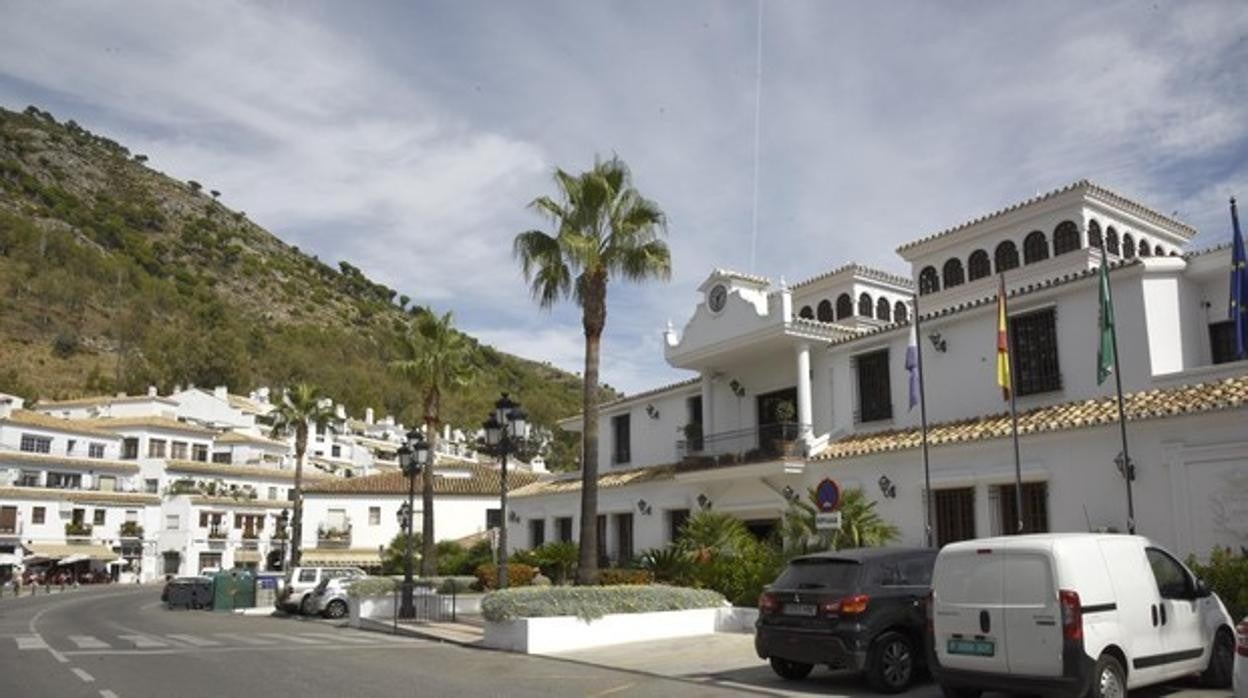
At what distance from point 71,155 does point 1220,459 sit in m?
157

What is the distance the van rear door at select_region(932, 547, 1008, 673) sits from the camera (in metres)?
9.86

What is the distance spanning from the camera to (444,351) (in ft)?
126

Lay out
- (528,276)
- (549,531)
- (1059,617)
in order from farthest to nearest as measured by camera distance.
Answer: (549,531), (528,276), (1059,617)

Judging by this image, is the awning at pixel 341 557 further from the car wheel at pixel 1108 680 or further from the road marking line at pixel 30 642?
the car wheel at pixel 1108 680

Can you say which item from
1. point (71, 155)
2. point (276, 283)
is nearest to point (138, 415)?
point (276, 283)

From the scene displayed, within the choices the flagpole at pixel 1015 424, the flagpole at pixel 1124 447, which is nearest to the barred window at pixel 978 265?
the flagpole at pixel 1015 424

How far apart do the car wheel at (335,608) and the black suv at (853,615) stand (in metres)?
20.5

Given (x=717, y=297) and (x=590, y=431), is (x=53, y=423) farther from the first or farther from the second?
(x=590, y=431)

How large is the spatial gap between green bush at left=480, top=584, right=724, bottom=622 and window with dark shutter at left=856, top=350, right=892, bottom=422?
769 cm

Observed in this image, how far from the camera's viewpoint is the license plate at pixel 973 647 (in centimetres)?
989

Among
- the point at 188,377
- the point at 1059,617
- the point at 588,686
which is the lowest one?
the point at 588,686

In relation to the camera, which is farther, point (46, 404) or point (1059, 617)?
point (46, 404)

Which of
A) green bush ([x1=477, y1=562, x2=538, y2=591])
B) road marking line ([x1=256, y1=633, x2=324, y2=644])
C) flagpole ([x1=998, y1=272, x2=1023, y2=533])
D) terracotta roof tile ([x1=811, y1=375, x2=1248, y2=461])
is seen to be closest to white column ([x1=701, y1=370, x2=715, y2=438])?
terracotta roof tile ([x1=811, y1=375, x2=1248, y2=461])

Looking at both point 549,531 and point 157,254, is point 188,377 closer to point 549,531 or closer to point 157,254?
point 157,254
